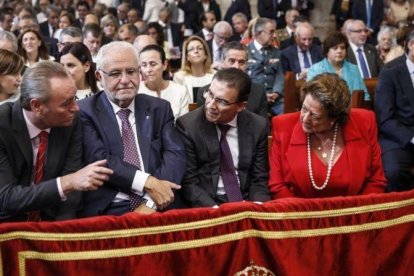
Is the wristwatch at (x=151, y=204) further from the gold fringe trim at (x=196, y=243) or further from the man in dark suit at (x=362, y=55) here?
the man in dark suit at (x=362, y=55)

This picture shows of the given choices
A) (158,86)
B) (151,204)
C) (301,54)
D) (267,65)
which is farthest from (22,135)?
(301,54)

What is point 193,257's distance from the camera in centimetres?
280

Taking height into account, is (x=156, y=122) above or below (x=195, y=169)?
above

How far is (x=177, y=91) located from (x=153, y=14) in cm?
741

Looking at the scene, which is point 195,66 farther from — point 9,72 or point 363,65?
point 9,72

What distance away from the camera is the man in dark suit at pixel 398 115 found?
16.2 feet

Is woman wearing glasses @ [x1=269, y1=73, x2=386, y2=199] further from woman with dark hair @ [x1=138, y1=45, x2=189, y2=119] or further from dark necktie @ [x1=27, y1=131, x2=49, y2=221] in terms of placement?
woman with dark hair @ [x1=138, y1=45, x2=189, y2=119]

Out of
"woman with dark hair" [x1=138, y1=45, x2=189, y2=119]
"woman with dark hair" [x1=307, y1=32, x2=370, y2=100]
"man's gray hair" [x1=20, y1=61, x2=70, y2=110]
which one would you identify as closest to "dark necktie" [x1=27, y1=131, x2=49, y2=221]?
"man's gray hair" [x1=20, y1=61, x2=70, y2=110]

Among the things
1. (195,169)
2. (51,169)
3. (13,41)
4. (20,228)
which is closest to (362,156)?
(195,169)

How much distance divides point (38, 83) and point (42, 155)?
0.37 meters

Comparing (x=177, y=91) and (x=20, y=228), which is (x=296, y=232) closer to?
(x=20, y=228)

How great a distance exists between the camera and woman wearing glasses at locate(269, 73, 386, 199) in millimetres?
3756

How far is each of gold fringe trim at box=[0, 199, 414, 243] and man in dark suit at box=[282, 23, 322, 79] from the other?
16.1ft

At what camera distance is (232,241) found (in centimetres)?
286
